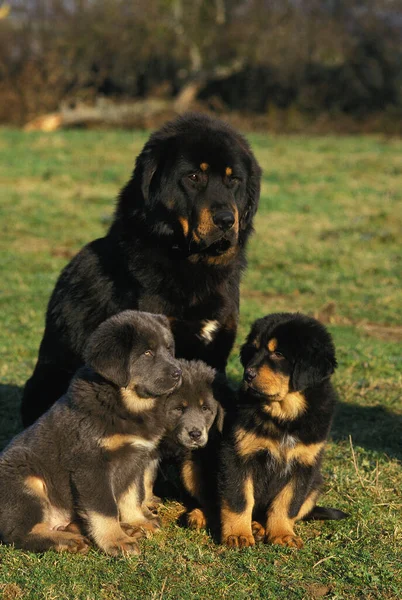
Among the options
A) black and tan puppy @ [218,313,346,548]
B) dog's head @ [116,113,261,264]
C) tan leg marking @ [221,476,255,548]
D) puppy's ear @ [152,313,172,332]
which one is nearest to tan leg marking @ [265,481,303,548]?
black and tan puppy @ [218,313,346,548]

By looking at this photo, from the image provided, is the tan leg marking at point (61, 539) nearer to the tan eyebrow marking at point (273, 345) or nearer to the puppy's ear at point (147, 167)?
the tan eyebrow marking at point (273, 345)

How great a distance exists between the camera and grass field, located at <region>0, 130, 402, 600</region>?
479 centimetres

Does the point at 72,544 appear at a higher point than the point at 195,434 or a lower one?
lower

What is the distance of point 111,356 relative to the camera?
5.13 m

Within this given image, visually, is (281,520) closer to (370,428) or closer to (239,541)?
(239,541)

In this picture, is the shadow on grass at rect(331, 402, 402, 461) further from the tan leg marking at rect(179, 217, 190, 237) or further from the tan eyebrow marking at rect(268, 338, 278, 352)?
the tan leg marking at rect(179, 217, 190, 237)

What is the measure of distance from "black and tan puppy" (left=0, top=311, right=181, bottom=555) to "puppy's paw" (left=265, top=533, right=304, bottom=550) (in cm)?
74

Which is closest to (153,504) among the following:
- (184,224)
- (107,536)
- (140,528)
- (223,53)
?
(140,528)

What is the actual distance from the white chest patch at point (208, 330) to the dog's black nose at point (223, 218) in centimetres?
65

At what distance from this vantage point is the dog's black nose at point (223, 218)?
595cm

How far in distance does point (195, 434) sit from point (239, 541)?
67 centimetres

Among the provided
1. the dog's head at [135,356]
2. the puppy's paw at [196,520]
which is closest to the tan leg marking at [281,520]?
the puppy's paw at [196,520]

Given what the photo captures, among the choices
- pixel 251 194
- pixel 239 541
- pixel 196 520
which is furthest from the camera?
pixel 251 194

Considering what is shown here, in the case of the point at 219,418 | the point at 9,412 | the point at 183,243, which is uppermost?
the point at 183,243
